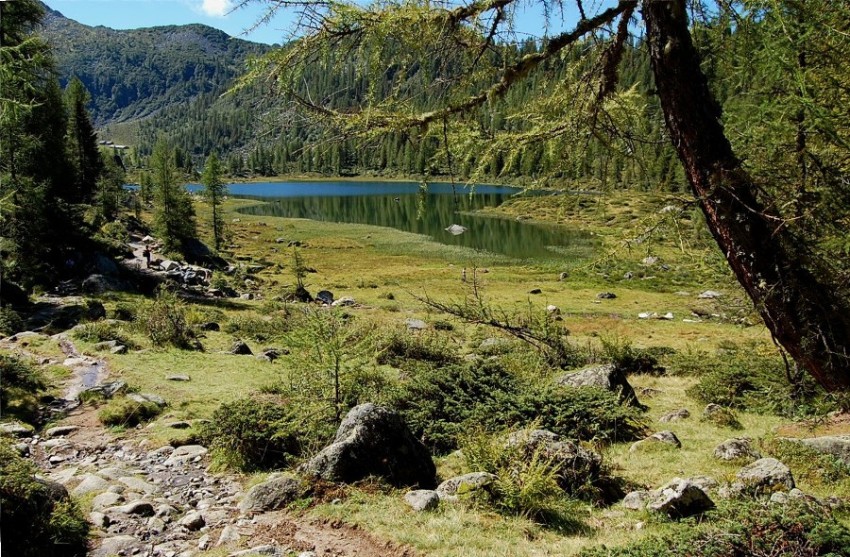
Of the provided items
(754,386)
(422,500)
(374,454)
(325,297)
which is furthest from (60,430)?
(325,297)

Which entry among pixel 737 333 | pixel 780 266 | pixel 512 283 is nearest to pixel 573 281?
pixel 512 283

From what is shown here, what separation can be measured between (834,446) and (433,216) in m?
87.2

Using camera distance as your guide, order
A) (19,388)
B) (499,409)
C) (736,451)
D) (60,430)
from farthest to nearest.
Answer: (19,388) < (499,409) < (60,430) < (736,451)

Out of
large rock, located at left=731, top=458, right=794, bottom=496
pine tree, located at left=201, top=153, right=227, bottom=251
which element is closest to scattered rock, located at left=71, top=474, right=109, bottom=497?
large rock, located at left=731, top=458, right=794, bottom=496

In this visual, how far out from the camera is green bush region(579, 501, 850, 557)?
13.1ft

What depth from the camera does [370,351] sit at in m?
10.7

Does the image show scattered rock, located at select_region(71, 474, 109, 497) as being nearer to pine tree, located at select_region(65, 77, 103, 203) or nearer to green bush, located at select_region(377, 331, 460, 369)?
green bush, located at select_region(377, 331, 460, 369)

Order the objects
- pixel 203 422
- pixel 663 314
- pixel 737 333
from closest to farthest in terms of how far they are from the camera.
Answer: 1. pixel 203 422
2. pixel 737 333
3. pixel 663 314

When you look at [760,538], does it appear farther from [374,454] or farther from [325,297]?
[325,297]

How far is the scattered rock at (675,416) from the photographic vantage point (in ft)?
39.6

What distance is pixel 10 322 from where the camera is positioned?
738 inches

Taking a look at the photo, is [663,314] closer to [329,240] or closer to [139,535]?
[139,535]

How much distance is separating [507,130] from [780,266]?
2.38m

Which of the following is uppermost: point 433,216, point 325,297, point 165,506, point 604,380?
point 433,216
